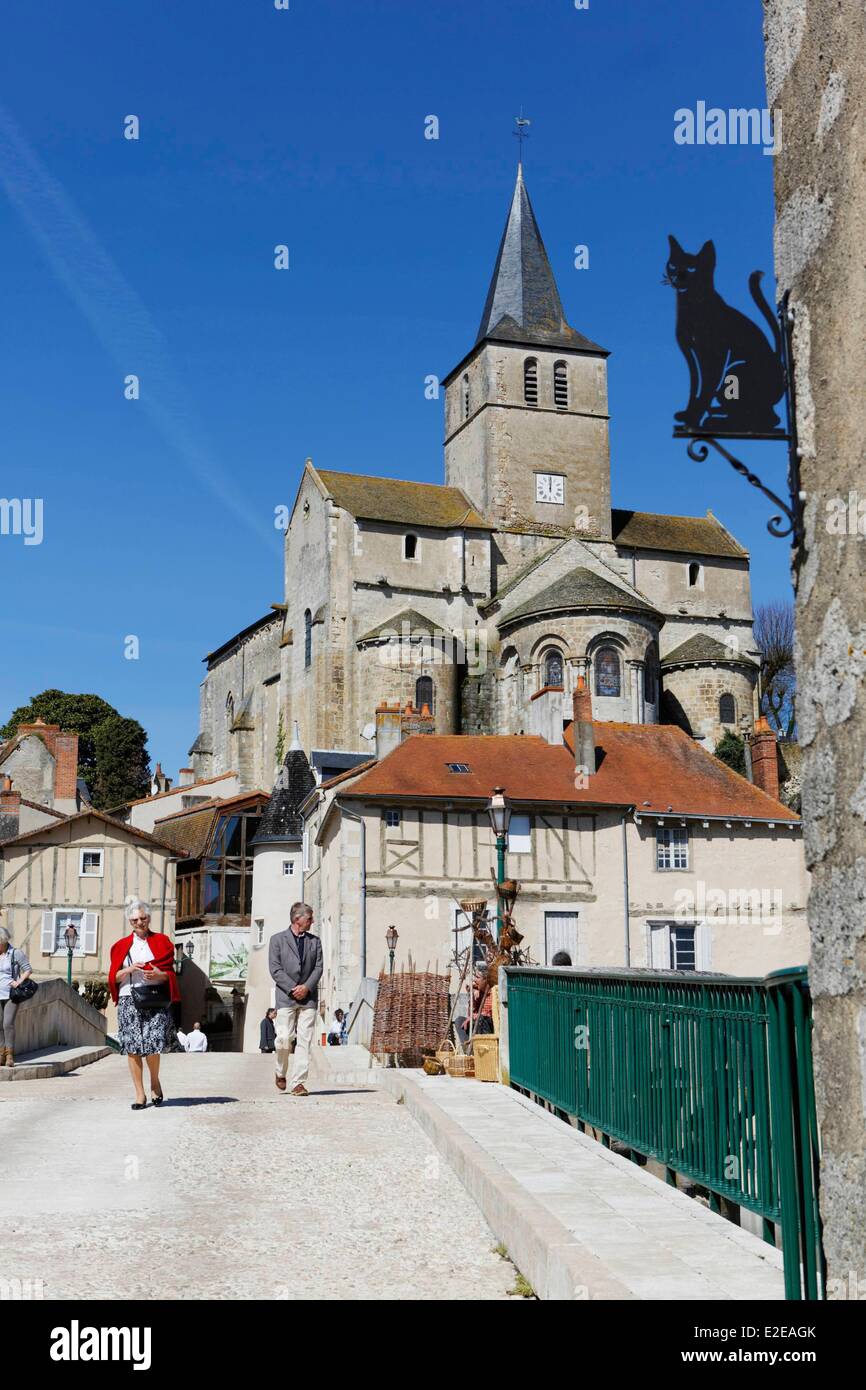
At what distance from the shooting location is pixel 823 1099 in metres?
2.88

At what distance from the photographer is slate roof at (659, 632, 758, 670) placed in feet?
167

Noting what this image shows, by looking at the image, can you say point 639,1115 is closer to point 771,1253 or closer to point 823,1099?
point 771,1253

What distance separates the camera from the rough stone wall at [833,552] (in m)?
2.78

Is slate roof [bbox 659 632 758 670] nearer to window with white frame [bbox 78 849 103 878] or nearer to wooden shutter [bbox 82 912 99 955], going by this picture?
window with white frame [bbox 78 849 103 878]

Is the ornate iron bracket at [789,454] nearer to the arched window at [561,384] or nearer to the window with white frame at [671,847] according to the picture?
the window with white frame at [671,847]

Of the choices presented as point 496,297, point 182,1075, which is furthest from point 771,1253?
point 496,297

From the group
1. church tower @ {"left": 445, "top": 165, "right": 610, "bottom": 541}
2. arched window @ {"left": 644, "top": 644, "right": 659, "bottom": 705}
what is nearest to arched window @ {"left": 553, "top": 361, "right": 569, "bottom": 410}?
church tower @ {"left": 445, "top": 165, "right": 610, "bottom": 541}

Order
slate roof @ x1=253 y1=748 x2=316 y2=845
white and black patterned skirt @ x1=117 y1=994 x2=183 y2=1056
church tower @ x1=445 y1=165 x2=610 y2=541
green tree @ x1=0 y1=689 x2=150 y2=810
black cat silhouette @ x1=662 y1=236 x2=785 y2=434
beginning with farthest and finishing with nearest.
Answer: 1. green tree @ x1=0 y1=689 x2=150 y2=810
2. church tower @ x1=445 y1=165 x2=610 y2=541
3. slate roof @ x1=253 y1=748 x2=316 y2=845
4. white and black patterned skirt @ x1=117 y1=994 x2=183 y2=1056
5. black cat silhouette @ x1=662 y1=236 x2=785 y2=434

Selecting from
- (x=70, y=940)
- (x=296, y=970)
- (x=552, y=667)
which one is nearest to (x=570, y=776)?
(x=70, y=940)

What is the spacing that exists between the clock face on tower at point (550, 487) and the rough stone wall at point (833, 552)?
51.8 m

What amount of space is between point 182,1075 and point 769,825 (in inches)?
681

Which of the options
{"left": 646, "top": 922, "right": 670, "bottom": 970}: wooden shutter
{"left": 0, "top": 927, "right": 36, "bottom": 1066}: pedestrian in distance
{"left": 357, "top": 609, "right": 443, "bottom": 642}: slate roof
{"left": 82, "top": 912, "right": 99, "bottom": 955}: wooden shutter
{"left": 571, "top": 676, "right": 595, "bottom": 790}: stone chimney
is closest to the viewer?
{"left": 0, "top": 927, "right": 36, "bottom": 1066}: pedestrian in distance

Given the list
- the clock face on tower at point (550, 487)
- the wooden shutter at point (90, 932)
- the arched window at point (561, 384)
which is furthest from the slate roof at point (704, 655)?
the wooden shutter at point (90, 932)

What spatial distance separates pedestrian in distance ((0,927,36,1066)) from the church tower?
4124 cm
